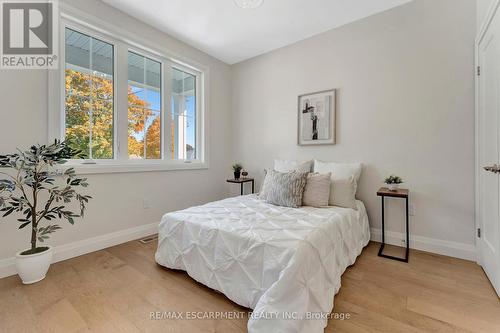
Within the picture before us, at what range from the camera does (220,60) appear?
3863 millimetres

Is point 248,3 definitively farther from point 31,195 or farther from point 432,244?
point 432,244

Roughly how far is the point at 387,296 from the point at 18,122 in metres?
3.38

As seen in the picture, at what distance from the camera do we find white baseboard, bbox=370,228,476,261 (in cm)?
212

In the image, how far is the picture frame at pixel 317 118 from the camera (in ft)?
9.44

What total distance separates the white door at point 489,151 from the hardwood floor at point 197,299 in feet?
0.74

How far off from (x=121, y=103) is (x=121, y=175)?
2.90 ft

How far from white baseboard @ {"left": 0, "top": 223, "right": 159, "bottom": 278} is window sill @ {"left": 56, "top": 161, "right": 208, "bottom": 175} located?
74 centimetres

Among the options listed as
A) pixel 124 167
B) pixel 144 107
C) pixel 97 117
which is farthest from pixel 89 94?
pixel 124 167

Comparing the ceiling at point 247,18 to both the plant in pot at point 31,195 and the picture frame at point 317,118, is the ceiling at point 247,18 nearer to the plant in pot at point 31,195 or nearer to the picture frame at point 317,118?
the picture frame at point 317,118

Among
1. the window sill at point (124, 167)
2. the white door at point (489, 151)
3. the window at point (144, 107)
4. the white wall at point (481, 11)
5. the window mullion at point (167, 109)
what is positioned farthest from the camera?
the window mullion at point (167, 109)

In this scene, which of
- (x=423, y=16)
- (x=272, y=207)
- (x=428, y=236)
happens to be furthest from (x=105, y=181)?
(x=423, y=16)

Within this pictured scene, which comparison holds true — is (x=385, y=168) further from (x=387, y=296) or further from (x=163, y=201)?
(x=163, y=201)

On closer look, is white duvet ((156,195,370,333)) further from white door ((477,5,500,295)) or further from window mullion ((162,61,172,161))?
window mullion ((162,61,172,161))

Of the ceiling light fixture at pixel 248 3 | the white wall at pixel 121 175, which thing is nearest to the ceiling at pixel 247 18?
the ceiling light fixture at pixel 248 3
